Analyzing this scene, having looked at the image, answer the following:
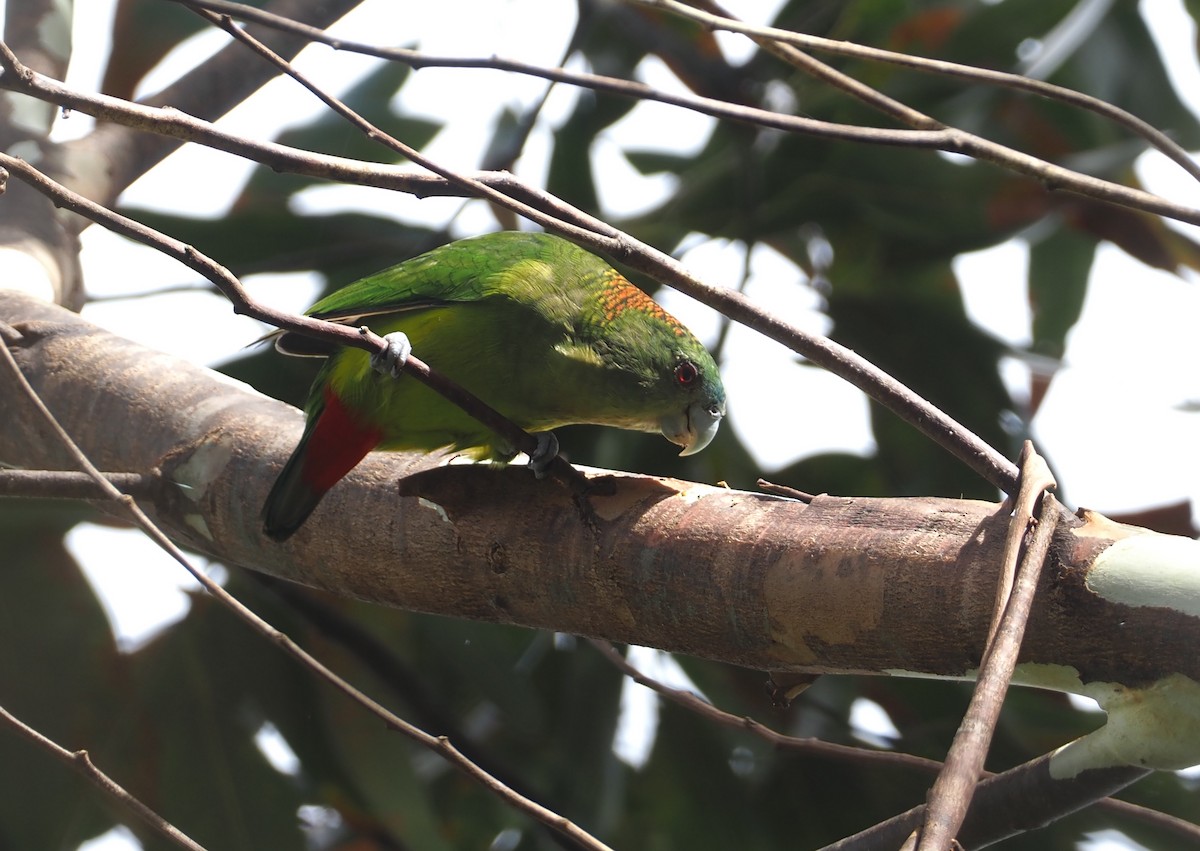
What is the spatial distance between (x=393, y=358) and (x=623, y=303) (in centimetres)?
95

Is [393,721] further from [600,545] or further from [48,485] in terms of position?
[48,485]

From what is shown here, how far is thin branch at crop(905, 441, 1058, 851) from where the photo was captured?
78 centimetres

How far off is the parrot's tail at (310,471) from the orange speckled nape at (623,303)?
27.1 inches

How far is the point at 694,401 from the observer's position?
2.55 meters

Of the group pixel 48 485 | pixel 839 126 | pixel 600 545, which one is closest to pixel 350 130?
pixel 48 485

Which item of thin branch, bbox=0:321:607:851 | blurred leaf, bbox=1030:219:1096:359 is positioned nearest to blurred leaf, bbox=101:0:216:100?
thin branch, bbox=0:321:607:851

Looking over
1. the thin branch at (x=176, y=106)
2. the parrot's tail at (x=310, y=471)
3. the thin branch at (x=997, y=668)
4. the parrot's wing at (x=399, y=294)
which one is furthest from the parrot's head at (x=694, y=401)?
the thin branch at (x=176, y=106)

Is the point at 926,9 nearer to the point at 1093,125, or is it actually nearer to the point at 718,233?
the point at 1093,125

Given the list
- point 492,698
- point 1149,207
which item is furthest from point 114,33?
point 1149,207

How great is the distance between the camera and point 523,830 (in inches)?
142

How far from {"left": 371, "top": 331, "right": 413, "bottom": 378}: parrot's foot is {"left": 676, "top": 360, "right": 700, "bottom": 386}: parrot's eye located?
2.14ft

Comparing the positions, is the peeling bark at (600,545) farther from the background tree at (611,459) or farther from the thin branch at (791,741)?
the background tree at (611,459)

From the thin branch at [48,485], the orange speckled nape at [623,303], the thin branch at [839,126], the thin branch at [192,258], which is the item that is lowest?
the thin branch at [48,485]

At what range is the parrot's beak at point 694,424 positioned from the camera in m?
2.56
